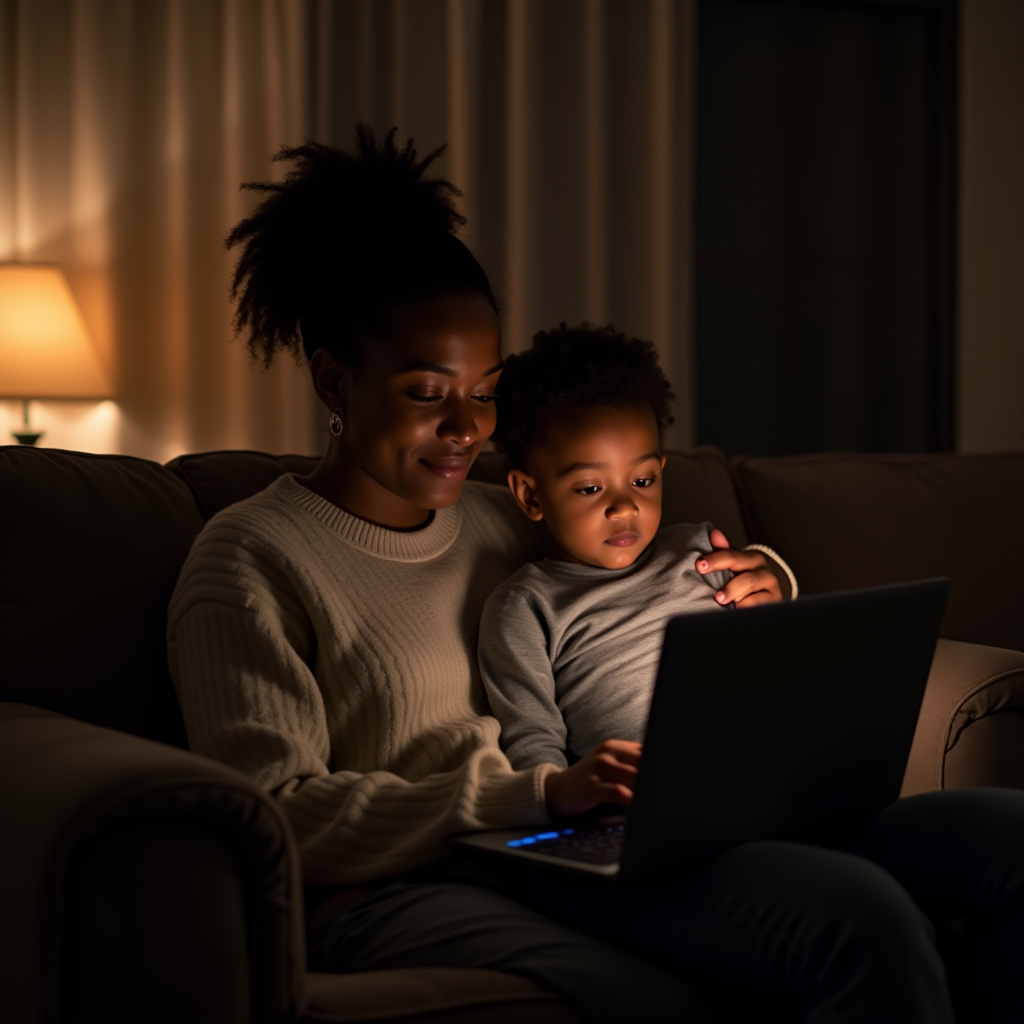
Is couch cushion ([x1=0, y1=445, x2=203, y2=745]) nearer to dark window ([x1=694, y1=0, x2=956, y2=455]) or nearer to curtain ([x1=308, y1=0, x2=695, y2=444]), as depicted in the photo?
curtain ([x1=308, y1=0, x2=695, y2=444])

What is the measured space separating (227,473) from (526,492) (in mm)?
425

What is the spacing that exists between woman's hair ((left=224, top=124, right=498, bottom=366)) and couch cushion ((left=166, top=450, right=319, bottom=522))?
0.23 m

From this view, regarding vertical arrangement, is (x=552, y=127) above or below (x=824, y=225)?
above

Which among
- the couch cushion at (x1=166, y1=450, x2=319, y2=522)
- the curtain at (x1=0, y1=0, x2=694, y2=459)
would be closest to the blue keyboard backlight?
the couch cushion at (x1=166, y1=450, x2=319, y2=522)

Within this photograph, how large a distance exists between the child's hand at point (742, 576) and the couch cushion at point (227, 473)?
0.60m

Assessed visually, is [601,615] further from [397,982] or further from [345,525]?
[397,982]

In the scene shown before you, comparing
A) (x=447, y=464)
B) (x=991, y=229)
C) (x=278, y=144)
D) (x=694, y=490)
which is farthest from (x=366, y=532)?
(x=991, y=229)

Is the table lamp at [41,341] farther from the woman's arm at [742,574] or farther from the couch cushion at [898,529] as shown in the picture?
the woman's arm at [742,574]

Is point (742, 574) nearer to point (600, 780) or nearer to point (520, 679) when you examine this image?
point (520, 679)

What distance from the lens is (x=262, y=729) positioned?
3.75ft

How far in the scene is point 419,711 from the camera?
1.29 metres

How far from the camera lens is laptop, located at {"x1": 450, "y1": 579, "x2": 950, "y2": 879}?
0.91 meters

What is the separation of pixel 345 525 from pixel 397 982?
55cm

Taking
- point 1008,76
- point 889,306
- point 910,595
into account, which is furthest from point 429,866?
point 1008,76
